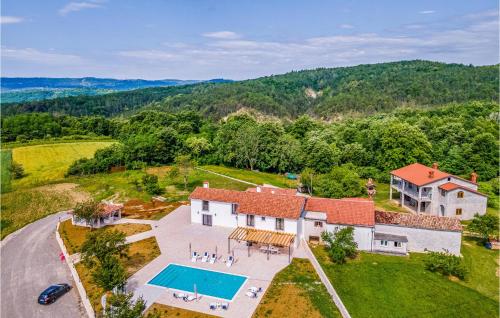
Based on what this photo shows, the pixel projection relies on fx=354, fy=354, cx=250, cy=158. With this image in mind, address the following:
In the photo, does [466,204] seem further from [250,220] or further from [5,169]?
[5,169]

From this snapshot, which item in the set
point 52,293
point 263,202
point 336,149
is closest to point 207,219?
point 263,202

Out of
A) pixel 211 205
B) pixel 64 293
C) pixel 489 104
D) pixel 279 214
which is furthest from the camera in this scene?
pixel 489 104

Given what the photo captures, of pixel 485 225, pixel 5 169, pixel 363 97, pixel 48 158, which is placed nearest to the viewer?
pixel 485 225

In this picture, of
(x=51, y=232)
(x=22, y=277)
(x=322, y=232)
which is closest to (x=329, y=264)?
(x=322, y=232)

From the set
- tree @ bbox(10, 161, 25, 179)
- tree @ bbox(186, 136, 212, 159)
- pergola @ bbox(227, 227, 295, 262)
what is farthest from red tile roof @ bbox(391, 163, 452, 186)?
tree @ bbox(10, 161, 25, 179)

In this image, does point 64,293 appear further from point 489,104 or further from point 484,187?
point 489,104

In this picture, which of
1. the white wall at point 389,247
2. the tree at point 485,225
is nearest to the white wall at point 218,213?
the white wall at point 389,247
